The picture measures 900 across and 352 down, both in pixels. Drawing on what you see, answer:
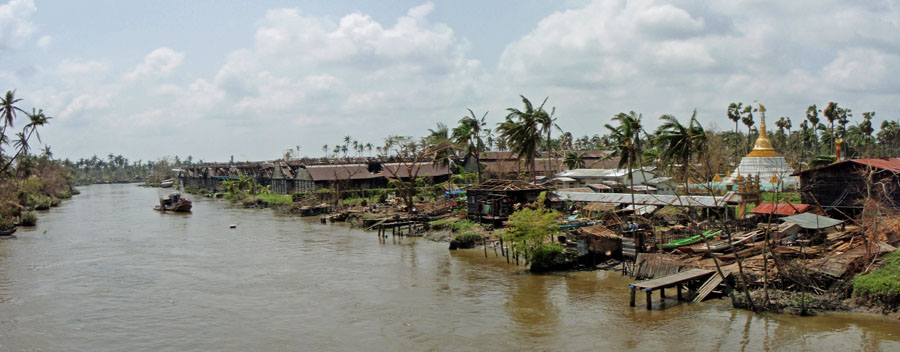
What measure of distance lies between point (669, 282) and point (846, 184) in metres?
11.7

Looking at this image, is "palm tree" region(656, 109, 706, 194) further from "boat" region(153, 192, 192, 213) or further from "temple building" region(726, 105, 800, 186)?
"boat" region(153, 192, 192, 213)

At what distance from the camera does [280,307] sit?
21797 millimetres

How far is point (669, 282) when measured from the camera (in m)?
19.3

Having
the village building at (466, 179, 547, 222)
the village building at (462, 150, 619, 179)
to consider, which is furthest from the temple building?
the village building at (462, 150, 619, 179)

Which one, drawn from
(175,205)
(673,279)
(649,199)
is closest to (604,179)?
(649,199)

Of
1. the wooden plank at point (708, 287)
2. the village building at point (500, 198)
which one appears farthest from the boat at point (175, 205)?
the wooden plank at point (708, 287)

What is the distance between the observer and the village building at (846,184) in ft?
78.6

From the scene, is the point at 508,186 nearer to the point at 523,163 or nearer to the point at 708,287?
the point at 708,287

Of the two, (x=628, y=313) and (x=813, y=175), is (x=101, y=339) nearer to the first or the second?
(x=628, y=313)

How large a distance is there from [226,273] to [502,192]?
1616 cm

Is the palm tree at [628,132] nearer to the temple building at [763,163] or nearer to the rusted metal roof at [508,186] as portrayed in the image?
the rusted metal roof at [508,186]

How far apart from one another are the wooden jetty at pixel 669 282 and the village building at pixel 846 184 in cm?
715

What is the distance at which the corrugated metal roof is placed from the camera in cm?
2161

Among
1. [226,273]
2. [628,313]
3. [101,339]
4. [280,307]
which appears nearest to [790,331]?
[628,313]
